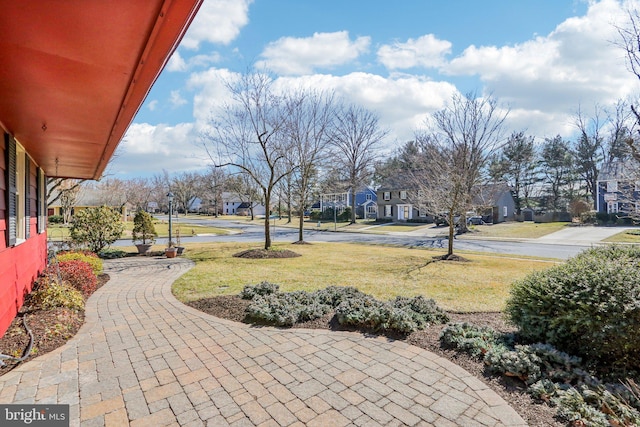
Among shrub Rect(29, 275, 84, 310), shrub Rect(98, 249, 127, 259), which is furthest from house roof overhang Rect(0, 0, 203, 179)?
shrub Rect(98, 249, 127, 259)

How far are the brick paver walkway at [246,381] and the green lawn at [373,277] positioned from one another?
90.5 inches

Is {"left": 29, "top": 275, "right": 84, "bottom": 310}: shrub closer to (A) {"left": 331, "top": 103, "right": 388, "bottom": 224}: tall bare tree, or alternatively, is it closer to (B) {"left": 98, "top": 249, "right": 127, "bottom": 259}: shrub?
(B) {"left": 98, "top": 249, "right": 127, "bottom": 259}: shrub

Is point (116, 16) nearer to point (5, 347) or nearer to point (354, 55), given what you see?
point (5, 347)

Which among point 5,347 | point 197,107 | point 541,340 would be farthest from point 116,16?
point 197,107

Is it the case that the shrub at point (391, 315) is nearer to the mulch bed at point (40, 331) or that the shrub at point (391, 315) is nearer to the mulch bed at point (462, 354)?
the mulch bed at point (462, 354)

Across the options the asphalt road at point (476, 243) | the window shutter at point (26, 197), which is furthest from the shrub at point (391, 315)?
the asphalt road at point (476, 243)

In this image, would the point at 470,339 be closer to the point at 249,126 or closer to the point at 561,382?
the point at 561,382

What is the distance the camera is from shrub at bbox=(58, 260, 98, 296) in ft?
21.4

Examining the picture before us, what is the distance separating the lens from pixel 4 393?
2.95 meters

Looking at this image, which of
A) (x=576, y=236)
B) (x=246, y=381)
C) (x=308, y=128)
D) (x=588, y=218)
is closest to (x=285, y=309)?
(x=246, y=381)

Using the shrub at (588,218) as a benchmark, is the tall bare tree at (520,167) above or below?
above

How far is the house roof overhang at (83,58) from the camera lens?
5.32ft

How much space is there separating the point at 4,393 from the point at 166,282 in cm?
509

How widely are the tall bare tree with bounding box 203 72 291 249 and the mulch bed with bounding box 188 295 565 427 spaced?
335 inches
